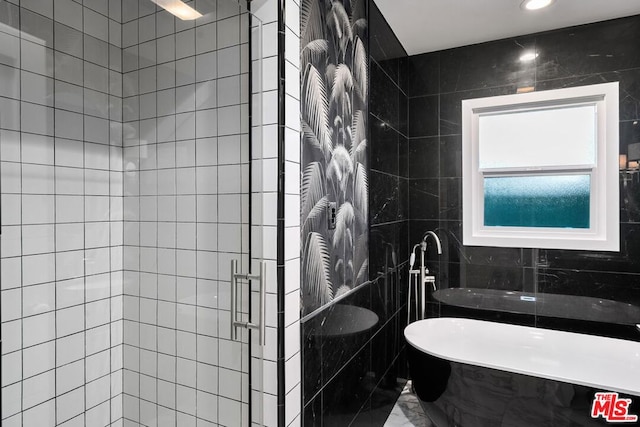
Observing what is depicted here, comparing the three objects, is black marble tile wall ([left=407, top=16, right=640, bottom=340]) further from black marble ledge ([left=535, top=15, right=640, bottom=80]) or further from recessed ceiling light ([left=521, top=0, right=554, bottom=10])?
recessed ceiling light ([left=521, top=0, right=554, bottom=10])

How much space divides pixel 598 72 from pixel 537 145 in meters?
0.62

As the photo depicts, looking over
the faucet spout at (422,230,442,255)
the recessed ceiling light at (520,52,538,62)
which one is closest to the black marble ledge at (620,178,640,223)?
the recessed ceiling light at (520,52,538,62)

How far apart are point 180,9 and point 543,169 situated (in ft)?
8.93

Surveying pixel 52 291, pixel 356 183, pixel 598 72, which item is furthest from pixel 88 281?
pixel 598 72

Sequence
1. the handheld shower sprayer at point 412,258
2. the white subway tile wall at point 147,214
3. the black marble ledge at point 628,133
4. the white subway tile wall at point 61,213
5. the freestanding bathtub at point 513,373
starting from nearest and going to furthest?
the white subway tile wall at point 61,213 < the white subway tile wall at point 147,214 < the freestanding bathtub at point 513,373 < the black marble ledge at point 628,133 < the handheld shower sprayer at point 412,258

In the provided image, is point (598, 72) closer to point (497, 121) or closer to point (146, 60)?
point (497, 121)

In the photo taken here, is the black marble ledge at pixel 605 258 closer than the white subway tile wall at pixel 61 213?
No

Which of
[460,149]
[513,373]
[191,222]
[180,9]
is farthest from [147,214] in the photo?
[460,149]

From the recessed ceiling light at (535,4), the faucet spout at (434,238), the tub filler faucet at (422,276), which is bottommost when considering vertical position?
the tub filler faucet at (422,276)

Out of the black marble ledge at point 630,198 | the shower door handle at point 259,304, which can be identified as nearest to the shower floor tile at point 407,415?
the shower door handle at point 259,304

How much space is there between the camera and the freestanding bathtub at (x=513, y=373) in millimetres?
1868

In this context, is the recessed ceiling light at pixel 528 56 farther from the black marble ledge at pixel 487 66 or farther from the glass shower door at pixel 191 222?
the glass shower door at pixel 191 222

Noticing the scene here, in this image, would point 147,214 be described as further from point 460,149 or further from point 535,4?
point 535,4

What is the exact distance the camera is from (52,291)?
139 cm
